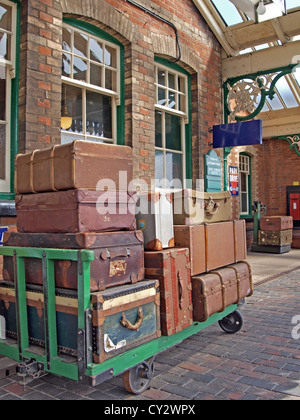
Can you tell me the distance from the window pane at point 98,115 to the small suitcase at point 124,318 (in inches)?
139

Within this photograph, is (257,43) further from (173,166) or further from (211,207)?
(211,207)

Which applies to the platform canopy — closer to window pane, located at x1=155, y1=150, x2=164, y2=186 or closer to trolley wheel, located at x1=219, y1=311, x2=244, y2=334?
window pane, located at x1=155, y1=150, x2=164, y2=186

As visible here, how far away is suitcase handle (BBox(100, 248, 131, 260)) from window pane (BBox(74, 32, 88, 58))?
3.80 m

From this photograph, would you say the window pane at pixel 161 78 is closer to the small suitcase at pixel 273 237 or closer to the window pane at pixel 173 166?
the window pane at pixel 173 166

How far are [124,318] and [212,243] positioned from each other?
4.65ft

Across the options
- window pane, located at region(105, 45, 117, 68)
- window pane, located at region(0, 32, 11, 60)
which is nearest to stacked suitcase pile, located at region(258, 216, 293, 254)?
window pane, located at region(105, 45, 117, 68)

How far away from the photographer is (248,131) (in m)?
7.55

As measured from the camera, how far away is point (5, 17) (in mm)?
4766

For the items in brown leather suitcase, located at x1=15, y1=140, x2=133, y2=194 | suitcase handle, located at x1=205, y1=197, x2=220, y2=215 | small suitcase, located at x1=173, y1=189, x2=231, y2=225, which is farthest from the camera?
suitcase handle, located at x1=205, y1=197, x2=220, y2=215

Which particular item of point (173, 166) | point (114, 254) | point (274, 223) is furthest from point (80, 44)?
point (274, 223)

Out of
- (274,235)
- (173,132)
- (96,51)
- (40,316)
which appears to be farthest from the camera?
(274,235)

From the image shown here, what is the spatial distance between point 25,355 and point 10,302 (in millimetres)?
458

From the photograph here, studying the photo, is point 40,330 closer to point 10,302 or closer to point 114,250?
point 10,302

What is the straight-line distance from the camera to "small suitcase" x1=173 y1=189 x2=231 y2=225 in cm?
355
